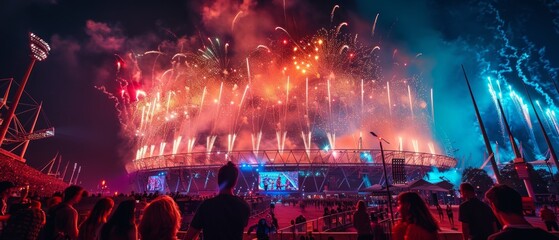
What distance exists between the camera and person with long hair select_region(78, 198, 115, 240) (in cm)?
391

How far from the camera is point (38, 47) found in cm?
3619

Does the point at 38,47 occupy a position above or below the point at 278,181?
above

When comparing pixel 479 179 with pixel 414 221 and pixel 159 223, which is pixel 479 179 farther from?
pixel 159 223

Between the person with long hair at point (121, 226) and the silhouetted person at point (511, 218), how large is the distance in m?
3.98

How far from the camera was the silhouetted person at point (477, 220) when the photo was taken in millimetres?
5059

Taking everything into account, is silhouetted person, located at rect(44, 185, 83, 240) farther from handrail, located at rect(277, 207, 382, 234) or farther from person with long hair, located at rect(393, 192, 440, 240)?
handrail, located at rect(277, 207, 382, 234)

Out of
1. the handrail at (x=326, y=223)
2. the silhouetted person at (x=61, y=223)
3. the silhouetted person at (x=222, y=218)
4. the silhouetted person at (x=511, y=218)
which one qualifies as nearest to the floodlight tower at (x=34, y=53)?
the handrail at (x=326, y=223)

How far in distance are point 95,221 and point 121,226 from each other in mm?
1040

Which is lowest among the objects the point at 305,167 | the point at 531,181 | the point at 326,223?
the point at 326,223

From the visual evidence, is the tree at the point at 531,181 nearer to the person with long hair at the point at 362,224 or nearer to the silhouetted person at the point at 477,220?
the person with long hair at the point at 362,224

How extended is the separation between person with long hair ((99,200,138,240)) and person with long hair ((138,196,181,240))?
0.66m

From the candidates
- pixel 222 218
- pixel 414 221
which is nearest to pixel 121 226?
pixel 222 218

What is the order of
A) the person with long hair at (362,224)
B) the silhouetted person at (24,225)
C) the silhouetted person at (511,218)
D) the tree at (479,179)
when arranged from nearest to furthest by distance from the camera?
the silhouetted person at (511,218) → the silhouetted person at (24,225) → the person with long hair at (362,224) → the tree at (479,179)

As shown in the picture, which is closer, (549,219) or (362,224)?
(362,224)
